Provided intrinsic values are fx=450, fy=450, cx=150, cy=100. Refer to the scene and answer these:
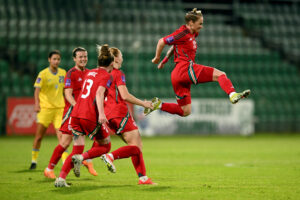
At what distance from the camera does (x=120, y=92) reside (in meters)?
5.94

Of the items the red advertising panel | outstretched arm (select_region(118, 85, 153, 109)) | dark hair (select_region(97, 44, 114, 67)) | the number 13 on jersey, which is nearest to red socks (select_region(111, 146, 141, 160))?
outstretched arm (select_region(118, 85, 153, 109))

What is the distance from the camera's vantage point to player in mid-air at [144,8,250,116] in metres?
6.72

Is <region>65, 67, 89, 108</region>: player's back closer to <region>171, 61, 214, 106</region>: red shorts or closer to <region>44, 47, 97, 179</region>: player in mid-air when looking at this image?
<region>44, 47, 97, 179</region>: player in mid-air

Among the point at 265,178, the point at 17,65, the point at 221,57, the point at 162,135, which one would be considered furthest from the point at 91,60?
the point at 265,178

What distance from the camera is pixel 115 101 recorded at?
6121 mm

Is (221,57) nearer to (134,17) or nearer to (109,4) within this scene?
(134,17)

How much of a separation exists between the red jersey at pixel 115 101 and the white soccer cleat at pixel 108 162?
21.3 inches

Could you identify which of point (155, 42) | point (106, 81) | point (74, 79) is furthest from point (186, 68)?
point (155, 42)

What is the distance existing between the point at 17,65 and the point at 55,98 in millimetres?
12750

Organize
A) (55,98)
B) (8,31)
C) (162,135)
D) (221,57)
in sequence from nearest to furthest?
1. (55,98)
2. (162,135)
3. (8,31)
4. (221,57)

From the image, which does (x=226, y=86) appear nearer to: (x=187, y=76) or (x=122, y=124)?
(x=187, y=76)

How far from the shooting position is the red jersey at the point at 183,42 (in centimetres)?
678

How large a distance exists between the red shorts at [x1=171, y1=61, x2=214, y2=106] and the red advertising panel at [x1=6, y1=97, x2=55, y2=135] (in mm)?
11168

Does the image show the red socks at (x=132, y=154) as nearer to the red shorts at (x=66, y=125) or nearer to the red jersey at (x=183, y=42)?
the red shorts at (x=66, y=125)
